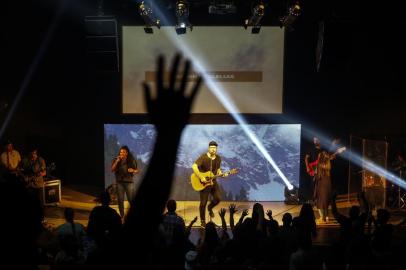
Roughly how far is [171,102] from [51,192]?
10793 millimetres

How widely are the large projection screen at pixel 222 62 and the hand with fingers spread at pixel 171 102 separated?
10.9m

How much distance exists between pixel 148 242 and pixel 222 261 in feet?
9.42

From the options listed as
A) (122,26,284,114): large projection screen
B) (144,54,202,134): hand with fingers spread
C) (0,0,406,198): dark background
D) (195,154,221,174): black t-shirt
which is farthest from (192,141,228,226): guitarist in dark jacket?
(144,54,202,134): hand with fingers spread

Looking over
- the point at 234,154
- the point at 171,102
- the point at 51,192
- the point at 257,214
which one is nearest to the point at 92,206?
the point at 51,192

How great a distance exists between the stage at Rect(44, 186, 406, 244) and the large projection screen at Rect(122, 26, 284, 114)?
2454mm

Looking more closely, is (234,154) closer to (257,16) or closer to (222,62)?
(222,62)

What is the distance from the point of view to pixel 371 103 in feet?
44.0

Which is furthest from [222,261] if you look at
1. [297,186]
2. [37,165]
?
[297,186]

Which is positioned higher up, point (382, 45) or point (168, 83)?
point (382, 45)

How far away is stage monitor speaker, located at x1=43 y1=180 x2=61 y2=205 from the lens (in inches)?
444

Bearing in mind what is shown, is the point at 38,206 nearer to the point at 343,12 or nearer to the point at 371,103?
the point at 343,12

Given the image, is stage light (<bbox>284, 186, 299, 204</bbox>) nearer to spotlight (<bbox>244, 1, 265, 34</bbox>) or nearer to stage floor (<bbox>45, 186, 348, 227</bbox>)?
stage floor (<bbox>45, 186, 348, 227</bbox>)

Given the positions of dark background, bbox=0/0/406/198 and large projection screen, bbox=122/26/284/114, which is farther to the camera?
large projection screen, bbox=122/26/284/114

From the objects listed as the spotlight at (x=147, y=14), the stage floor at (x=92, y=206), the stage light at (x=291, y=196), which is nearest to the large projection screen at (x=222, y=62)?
the spotlight at (x=147, y=14)
